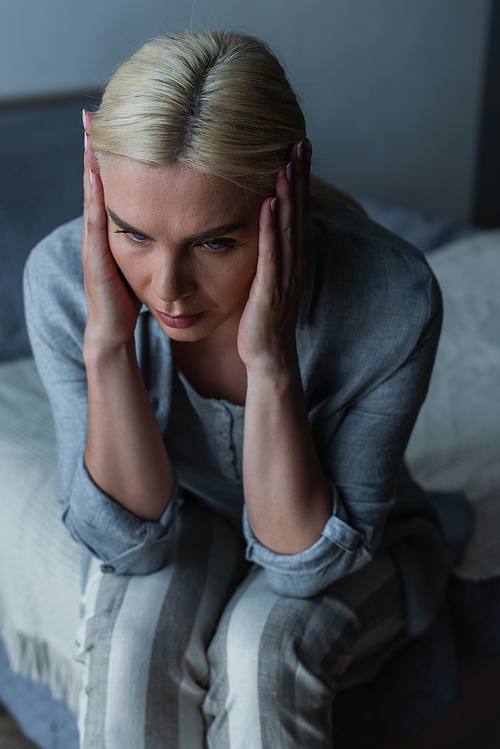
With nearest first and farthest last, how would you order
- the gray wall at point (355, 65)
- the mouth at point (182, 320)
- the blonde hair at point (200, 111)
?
1. the blonde hair at point (200, 111)
2. the mouth at point (182, 320)
3. the gray wall at point (355, 65)

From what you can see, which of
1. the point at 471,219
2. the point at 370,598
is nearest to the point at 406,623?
the point at 370,598

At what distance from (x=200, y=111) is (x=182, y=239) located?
0.36ft

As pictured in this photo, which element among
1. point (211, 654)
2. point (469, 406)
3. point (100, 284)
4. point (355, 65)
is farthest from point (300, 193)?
point (355, 65)

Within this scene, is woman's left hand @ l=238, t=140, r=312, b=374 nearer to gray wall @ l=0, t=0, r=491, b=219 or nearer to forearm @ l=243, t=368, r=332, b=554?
forearm @ l=243, t=368, r=332, b=554

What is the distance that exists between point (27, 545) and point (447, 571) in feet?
2.06

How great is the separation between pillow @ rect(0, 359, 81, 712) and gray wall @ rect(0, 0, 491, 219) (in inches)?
44.2

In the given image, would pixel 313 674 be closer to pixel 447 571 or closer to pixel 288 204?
pixel 447 571

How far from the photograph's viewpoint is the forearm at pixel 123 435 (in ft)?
2.57

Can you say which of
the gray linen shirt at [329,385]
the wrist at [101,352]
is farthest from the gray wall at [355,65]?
the wrist at [101,352]

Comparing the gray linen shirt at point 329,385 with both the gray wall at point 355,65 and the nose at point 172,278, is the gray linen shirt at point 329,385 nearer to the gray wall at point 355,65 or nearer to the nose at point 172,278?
the nose at point 172,278

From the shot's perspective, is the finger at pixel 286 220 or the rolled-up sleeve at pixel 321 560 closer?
the finger at pixel 286 220

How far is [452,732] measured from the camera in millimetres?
1020

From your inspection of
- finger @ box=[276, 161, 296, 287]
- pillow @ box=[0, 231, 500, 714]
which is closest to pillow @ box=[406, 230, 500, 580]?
pillow @ box=[0, 231, 500, 714]

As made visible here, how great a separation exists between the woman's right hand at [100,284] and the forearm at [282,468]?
156mm
